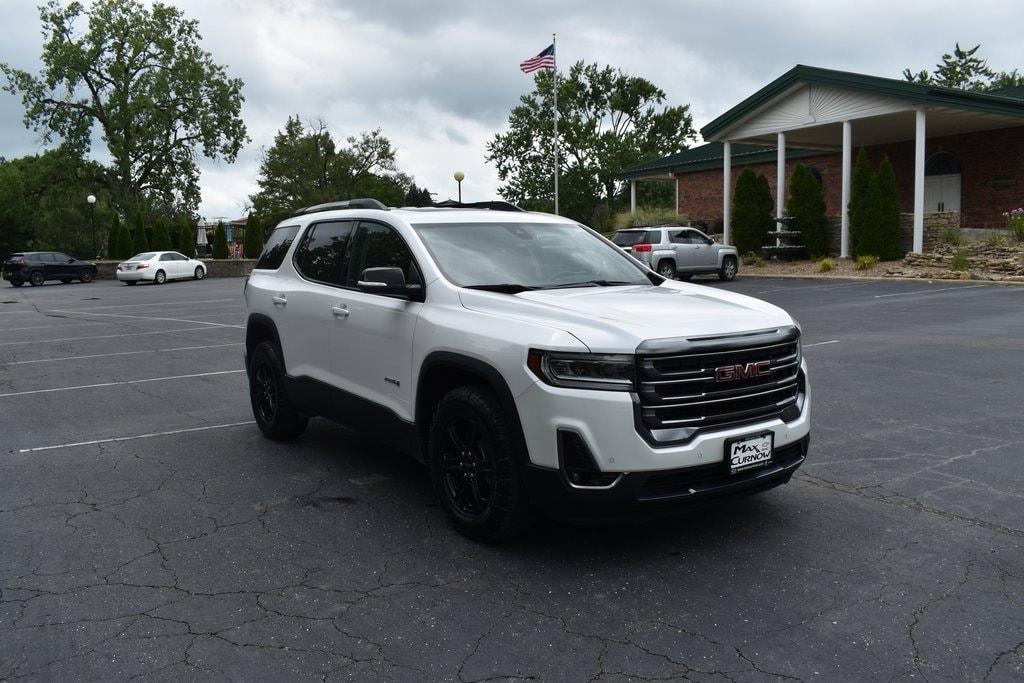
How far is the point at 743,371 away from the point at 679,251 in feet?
71.0

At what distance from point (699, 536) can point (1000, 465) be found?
2.61 m

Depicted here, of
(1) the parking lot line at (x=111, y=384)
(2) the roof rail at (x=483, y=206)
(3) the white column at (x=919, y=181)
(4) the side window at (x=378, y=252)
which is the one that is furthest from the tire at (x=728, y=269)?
(4) the side window at (x=378, y=252)

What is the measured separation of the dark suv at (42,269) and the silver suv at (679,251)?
2857 centimetres

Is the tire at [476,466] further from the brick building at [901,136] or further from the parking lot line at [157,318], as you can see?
the brick building at [901,136]

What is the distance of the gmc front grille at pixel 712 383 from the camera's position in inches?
163

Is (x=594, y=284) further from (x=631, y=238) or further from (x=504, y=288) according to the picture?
(x=631, y=238)

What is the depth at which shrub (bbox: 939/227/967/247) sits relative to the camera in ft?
79.5

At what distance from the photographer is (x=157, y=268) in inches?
1516

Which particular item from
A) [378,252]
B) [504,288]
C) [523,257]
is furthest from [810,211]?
[504,288]

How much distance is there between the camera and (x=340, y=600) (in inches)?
157

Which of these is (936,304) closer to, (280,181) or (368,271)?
(368,271)

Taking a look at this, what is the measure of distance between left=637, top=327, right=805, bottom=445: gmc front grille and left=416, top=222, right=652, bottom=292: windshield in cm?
121

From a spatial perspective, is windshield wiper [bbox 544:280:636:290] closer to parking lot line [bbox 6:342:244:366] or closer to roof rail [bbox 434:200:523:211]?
roof rail [bbox 434:200:523:211]

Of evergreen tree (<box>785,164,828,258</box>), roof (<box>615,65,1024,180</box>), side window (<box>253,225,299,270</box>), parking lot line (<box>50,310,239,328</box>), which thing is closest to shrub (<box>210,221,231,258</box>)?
parking lot line (<box>50,310,239,328</box>)
